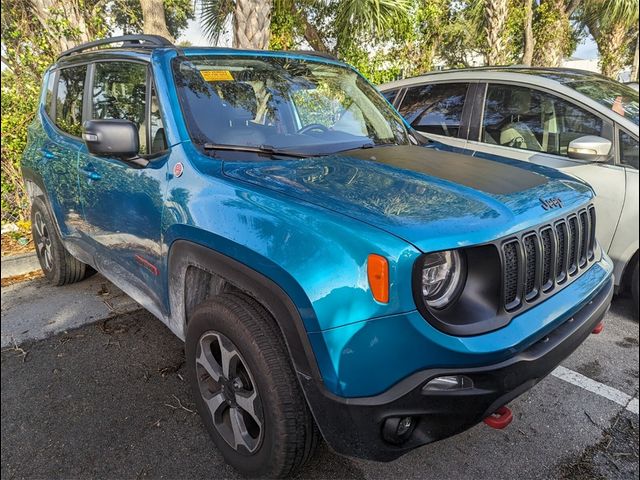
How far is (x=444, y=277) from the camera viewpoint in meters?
1.64


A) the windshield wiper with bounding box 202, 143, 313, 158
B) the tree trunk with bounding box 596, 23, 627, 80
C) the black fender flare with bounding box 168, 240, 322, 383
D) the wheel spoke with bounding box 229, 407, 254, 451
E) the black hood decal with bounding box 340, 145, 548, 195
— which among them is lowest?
the wheel spoke with bounding box 229, 407, 254, 451

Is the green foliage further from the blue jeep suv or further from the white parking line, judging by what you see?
the white parking line

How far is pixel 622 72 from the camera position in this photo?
17.0 ft

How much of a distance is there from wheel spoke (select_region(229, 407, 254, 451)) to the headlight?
1031 mm

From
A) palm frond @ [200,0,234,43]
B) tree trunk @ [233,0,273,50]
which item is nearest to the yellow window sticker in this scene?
palm frond @ [200,0,234,43]

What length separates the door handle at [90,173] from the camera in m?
2.77

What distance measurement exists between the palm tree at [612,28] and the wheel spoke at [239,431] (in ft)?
16.5

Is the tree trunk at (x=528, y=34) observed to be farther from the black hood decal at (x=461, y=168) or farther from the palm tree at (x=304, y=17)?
the black hood decal at (x=461, y=168)

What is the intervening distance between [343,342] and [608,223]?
2.95 metres

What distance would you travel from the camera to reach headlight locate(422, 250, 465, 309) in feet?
5.30

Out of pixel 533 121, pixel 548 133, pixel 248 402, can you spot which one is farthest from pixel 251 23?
pixel 248 402

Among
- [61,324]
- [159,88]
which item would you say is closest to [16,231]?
[61,324]

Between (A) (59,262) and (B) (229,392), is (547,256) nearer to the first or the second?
(B) (229,392)

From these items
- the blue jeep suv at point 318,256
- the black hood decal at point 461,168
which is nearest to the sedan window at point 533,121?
the blue jeep suv at point 318,256
